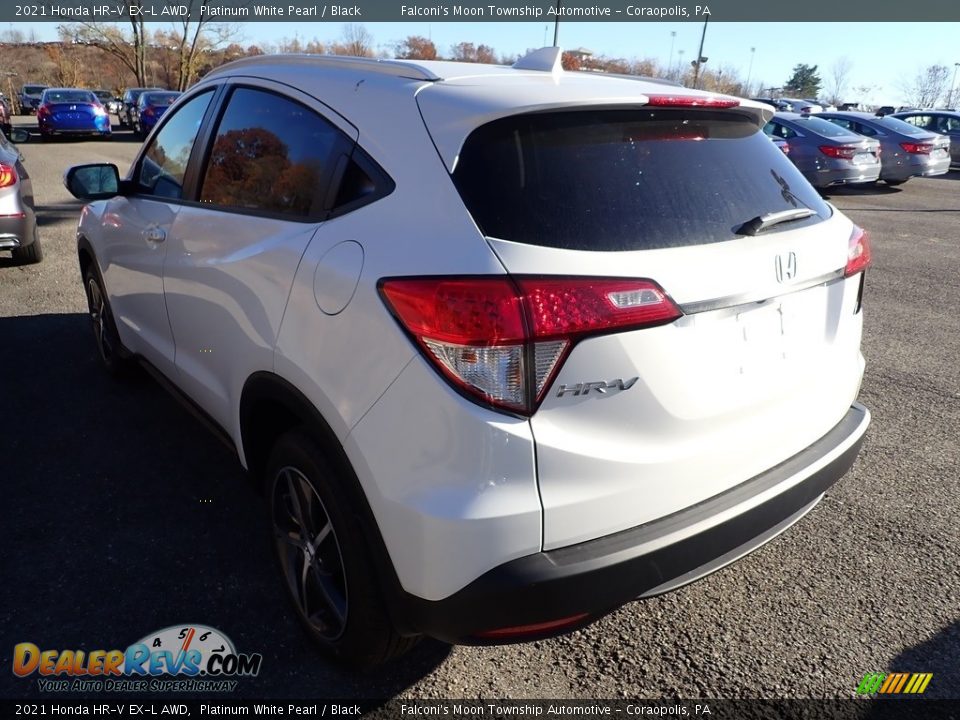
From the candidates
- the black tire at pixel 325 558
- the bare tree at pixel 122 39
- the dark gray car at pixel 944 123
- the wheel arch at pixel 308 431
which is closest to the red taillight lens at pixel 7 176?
the wheel arch at pixel 308 431

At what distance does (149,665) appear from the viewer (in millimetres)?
2363

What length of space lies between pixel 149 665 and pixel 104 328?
2.78 meters

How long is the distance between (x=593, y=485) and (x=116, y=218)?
324cm

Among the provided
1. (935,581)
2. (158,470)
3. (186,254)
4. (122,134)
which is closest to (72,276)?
(158,470)

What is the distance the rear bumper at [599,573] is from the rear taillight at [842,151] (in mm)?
14396

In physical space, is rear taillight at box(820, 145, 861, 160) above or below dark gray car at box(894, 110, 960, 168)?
below

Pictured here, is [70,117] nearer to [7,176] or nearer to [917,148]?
[7,176]

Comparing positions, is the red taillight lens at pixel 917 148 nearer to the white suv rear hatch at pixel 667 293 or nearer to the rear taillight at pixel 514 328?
the white suv rear hatch at pixel 667 293

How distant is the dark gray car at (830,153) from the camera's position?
14383mm

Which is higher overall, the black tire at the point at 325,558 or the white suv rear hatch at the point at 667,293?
the white suv rear hatch at the point at 667,293

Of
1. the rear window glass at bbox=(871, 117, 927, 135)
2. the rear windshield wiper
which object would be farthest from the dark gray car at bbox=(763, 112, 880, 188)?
the rear windshield wiper

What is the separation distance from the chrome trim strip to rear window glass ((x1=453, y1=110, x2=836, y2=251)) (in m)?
0.17

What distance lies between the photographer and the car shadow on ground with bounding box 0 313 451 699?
7.88 ft

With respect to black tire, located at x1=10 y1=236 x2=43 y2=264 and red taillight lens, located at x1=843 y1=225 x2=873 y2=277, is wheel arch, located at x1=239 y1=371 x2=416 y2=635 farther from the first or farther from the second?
black tire, located at x1=10 y1=236 x2=43 y2=264
